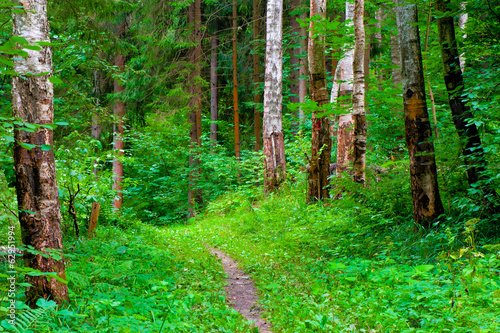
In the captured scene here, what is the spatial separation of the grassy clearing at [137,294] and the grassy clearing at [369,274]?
0.72m

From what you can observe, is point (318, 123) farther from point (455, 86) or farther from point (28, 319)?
point (28, 319)

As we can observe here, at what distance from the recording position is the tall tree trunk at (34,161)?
353cm

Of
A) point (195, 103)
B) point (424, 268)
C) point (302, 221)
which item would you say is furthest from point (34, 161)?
point (195, 103)

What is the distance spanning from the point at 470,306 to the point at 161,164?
17.6 m

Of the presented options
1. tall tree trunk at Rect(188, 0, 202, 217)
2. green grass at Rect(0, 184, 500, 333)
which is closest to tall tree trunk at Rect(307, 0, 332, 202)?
green grass at Rect(0, 184, 500, 333)

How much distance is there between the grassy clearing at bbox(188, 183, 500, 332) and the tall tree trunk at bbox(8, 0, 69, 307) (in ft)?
8.10

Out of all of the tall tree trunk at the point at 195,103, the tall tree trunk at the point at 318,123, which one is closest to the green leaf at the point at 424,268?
the tall tree trunk at the point at 318,123

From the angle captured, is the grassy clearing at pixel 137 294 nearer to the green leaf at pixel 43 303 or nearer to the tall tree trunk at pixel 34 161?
the green leaf at pixel 43 303

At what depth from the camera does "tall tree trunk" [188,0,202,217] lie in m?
15.1

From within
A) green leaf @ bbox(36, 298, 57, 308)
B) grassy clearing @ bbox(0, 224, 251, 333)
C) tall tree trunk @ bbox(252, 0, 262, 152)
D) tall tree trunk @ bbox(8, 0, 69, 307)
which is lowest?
grassy clearing @ bbox(0, 224, 251, 333)

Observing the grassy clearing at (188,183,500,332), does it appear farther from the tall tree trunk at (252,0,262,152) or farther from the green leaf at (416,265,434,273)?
the tall tree trunk at (252,0,262,152)

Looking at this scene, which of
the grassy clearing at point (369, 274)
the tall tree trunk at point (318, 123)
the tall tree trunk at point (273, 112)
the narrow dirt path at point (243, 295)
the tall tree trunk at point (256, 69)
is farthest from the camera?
the tall tree trunk at point (256, 69)

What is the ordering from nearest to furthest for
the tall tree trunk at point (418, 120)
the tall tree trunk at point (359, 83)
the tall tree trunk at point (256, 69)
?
1. the tall tree trunk at point (418, 120)
2. the tall tree trunk at point (359, 83)
3. the tall tree trunk at point (256, 69)

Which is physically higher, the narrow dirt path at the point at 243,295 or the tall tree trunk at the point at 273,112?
the tall tree trunk at the point at 273,112
